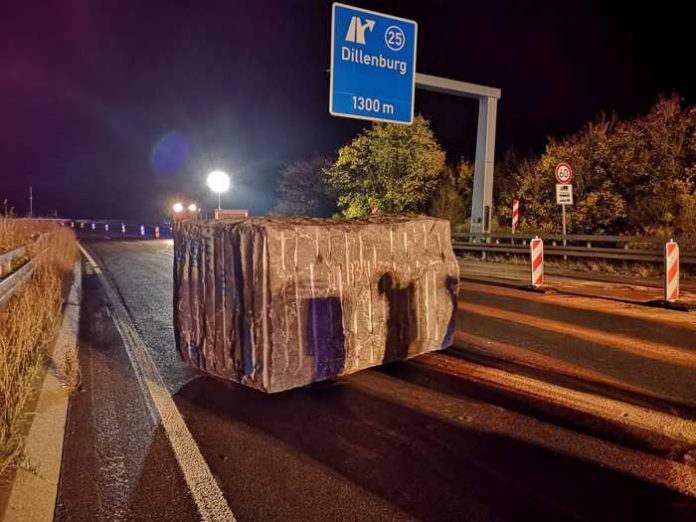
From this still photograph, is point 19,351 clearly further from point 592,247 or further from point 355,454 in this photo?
point 592,247

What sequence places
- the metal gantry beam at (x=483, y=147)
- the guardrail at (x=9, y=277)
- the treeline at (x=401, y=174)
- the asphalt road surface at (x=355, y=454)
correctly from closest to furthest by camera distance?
the asphalt road surface at (x=355, y=454) → the guardrail at (x=9, y=277) → the metal gantry beam at (x=483, y=147) → the treeline at (x=401, y=174)

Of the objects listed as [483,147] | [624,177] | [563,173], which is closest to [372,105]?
[563,173]

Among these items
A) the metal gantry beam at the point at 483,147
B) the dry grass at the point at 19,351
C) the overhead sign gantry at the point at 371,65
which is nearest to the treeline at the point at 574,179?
the metal gantry beam at the point at 483,147

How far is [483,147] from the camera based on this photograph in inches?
788

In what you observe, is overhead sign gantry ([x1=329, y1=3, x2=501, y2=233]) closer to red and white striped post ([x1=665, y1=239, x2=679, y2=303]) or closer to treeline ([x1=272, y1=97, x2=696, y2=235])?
red and white striped post ([x1=665, y1=239, x2=679, y2=303])

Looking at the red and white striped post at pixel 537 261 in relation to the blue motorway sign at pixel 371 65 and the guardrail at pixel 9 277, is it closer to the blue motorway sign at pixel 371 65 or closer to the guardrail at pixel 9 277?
the blue motorway sign at pixel 371 65

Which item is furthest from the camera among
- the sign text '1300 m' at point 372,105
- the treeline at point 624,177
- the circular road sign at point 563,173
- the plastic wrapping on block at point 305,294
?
the treeline at point 624,177

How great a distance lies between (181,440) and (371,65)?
1076cm

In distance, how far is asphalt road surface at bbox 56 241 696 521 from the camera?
9.84 ft

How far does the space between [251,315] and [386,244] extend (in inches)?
60.4

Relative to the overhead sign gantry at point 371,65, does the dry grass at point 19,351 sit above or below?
below

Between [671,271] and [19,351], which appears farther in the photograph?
[671,271]

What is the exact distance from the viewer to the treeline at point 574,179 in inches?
687

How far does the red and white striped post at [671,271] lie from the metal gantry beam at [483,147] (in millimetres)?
9674
